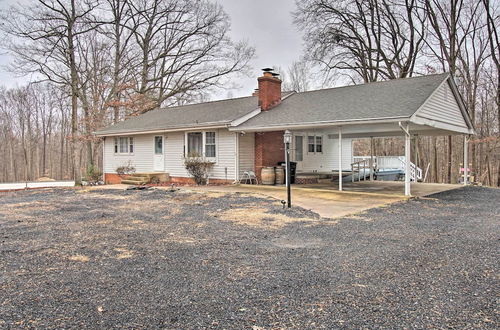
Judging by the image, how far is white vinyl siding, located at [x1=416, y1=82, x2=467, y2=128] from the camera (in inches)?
440

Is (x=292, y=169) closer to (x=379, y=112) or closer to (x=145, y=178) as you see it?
(x=379, y=112)

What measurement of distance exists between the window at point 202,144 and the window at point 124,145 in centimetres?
422

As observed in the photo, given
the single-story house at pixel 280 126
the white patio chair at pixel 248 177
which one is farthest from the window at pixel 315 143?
the white patio chair at pixel 248 177

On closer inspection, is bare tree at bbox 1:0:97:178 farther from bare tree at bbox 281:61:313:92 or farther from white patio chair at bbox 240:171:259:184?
bare tree at bbox 281:61:313:92

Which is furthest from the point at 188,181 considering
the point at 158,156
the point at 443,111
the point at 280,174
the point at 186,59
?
the point at 186,59

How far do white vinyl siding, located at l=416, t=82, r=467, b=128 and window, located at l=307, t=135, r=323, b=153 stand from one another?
5.60 metres

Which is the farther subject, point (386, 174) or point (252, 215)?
point (386, 174)

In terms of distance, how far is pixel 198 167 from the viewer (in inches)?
582

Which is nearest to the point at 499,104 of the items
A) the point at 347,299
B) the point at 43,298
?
the point at 347,299

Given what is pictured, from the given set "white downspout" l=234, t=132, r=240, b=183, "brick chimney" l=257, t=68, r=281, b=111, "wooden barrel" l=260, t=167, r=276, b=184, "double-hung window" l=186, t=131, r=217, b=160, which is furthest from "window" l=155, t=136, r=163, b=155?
"wooden barrel" l=260, t=167, r=276, b=184

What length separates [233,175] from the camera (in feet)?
47.3

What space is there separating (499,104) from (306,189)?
46.9ft

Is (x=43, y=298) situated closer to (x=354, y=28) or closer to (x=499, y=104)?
(x=499, y=104)

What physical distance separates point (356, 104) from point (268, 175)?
4135mm
